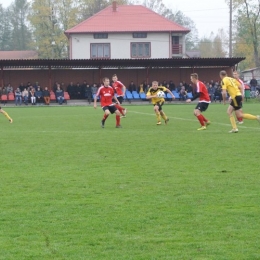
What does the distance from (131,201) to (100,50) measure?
6068 centimetres

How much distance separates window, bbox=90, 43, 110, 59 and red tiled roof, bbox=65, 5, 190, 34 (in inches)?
60.5

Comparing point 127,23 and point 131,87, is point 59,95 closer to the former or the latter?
point 131,87

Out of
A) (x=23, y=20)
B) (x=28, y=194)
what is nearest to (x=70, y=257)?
(x=28, y=194)

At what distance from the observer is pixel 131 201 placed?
24.5ft

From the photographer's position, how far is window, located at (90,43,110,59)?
2645 inches

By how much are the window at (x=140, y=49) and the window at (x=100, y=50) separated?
270cm

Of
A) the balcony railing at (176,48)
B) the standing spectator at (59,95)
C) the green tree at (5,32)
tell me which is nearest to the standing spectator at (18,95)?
the standing spectator at (59,95)

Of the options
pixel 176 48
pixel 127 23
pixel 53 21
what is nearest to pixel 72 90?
pixel 127 23

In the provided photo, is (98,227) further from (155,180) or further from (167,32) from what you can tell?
(167,32)

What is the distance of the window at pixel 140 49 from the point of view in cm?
6744

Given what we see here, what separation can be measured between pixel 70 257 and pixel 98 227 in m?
0.99

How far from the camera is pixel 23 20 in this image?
121 m

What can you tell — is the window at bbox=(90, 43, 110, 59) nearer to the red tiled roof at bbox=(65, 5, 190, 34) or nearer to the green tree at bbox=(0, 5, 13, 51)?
the red tiled roof at bbox=(65, 5, 190, 34)

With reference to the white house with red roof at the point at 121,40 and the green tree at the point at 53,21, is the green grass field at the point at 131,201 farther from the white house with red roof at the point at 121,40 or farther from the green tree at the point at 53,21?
the green tree at the point at 53,21
